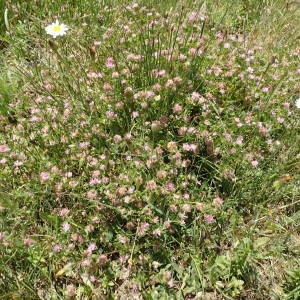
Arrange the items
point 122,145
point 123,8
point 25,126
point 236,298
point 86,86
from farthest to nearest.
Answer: point 123,8 → point 86,86 → point 25,126 → point 122,145 → point 236,298

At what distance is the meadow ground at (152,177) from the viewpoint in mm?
2150

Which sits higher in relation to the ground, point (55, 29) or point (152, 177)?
point (55, 29)

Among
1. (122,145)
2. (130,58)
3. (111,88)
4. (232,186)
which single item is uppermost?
(130,58)

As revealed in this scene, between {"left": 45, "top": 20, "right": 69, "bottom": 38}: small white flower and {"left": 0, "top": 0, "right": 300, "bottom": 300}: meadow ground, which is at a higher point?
{"left": 45, "top": 20, "right": 69, "bottom": 38}: small white flower

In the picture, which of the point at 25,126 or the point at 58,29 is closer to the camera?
the point at 25,126

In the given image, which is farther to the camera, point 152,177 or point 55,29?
point 55,29

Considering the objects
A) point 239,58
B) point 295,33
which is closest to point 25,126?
point 239,58

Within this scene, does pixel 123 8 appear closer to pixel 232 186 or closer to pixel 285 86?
pixel 285 86

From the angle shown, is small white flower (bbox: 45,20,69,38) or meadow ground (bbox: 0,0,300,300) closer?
meadow ground (bbox: 0,0,300,300)

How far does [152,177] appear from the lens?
2.26 meters

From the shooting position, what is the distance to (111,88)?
2633 mm

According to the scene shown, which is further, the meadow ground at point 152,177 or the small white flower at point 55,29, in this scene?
the small white flower at point 55,29

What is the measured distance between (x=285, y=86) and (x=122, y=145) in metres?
1.64

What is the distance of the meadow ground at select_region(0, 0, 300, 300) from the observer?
7.06 feet
